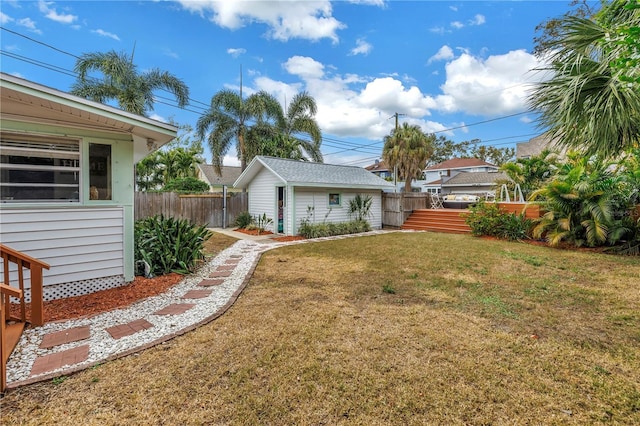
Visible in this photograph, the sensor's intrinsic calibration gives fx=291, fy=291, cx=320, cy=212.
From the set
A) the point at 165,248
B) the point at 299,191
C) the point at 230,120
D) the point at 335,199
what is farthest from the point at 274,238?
the point at 230,120

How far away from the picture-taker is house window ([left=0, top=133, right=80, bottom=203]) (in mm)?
4059

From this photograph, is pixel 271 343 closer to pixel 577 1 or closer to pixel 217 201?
pixel 217 201

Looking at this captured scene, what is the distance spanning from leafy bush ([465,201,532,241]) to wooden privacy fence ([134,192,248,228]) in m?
10.5

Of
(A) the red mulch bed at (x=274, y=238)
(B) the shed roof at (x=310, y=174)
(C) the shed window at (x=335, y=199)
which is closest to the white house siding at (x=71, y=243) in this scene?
(A) the red mulch bed at (x=274, y=238)

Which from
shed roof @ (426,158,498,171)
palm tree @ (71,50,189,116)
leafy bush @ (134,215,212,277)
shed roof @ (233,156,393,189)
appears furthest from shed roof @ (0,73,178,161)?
shed roof @ (426,158,498,171)

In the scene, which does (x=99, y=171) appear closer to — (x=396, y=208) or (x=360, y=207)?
(x=360, y=207)

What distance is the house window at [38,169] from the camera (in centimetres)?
406

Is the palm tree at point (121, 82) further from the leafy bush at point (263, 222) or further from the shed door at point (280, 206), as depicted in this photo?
the shed door at point (280, 206)

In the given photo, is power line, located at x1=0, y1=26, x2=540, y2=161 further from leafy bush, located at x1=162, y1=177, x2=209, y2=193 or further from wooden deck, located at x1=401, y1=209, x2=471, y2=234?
wooden deck, located at x1=401, y1=209, x2=471, y2=234

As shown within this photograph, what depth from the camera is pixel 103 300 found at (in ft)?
14.4

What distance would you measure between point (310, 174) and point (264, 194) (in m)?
2.28

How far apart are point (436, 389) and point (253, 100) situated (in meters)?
18.5

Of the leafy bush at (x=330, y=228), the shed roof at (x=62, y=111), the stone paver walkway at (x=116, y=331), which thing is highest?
the shed roof at (x=62, y=111)

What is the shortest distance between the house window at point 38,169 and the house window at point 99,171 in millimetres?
171
